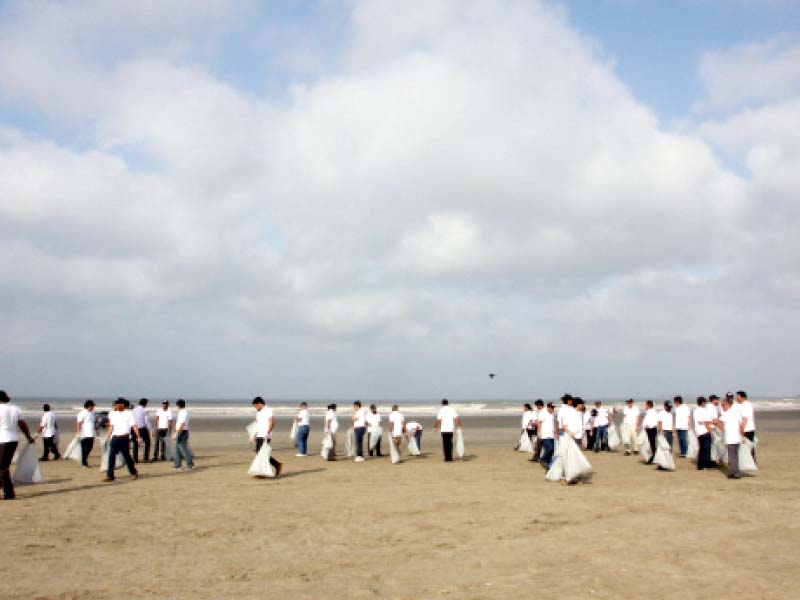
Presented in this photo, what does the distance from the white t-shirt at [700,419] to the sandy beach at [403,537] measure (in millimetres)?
1045

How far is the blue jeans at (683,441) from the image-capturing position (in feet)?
58.7

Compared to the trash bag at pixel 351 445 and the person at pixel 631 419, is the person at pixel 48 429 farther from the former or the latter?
the person at pixel 631 419

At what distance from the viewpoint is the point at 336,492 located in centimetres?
1341

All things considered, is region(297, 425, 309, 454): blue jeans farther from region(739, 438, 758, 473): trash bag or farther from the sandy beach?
region(739, 438, 758, 473): trash bag

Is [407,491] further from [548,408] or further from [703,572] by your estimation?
[703,572]

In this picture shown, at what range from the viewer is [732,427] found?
14.8 m

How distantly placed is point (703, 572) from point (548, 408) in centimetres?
973

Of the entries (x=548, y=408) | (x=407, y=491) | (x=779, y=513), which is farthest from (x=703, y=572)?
(x=548, y=408)

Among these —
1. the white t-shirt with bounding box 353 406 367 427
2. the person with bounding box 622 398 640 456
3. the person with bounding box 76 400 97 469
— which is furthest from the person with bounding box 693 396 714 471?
the person with bounding box 76 400 97 469

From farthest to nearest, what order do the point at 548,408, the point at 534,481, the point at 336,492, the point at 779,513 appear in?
the point at 548,408
the point at 534,481
the point at 336,492
the point at 779,513

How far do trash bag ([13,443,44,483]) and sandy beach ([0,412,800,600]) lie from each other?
0.27m

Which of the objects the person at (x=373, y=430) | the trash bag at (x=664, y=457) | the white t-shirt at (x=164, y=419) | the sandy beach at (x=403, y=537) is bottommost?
the sandy beach at (x=403, y=537)

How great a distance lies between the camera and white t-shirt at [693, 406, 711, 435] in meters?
15.9

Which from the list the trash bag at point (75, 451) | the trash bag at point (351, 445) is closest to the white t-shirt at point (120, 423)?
the trash bag at point (75, 451)
